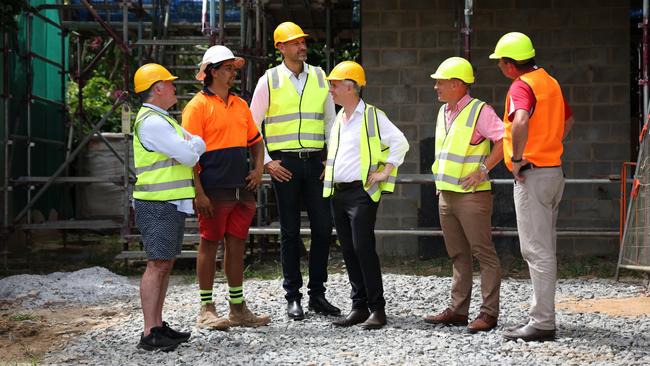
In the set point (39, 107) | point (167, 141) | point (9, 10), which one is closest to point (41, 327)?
point (167, 141)

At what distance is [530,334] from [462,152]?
132 centimetres

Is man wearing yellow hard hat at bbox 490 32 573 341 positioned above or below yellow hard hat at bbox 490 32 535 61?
below

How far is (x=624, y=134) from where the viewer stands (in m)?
11.5

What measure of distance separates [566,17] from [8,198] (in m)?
7.88

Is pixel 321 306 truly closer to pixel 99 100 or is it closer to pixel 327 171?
pixel 327 171

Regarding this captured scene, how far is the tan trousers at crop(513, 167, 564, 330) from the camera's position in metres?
5.96

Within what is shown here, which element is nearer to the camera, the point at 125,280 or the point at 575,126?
the point at 125,280

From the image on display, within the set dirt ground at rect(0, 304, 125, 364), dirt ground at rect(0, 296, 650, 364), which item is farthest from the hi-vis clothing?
dirt ground at rect(0, 304, 125, 364)

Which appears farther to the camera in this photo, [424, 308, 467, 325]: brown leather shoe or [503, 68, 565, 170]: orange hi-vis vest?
[424, 308, 467, 325]: brown leather shoe

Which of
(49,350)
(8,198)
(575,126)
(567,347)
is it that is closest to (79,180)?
(8,198)

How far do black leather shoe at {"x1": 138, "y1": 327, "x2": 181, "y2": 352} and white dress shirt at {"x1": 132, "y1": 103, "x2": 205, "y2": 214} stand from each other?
871 mm

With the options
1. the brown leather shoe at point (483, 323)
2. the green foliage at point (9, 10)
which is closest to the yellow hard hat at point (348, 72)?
the brown leather shoe at point (483, 323)

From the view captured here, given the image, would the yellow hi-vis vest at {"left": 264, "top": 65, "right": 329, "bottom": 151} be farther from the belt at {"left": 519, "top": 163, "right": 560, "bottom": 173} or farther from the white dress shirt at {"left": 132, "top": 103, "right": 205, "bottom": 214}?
the belt at {"left": 519, "top": 163, "right": 560, "bottom": 173}

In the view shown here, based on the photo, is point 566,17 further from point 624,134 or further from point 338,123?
point 338,123
